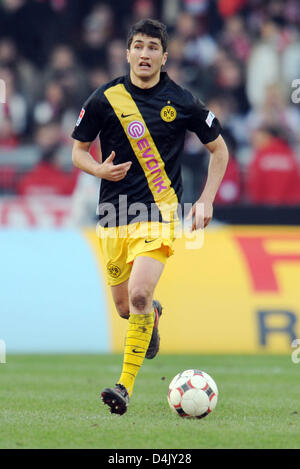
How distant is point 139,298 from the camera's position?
6512 millimetres

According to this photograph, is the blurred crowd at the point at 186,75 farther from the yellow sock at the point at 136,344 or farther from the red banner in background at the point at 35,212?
the yellow sock at the point at 136,344

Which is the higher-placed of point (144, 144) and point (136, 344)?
point (144, 144)

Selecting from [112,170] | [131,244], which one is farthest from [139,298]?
[112,170]

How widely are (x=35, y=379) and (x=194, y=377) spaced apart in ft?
7.87

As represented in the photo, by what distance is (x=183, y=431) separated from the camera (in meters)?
5.79

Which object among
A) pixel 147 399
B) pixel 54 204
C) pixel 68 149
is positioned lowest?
pixel 147 399

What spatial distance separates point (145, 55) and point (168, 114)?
0.44 metres

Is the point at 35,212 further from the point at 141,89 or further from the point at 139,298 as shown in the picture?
the point at 139,298

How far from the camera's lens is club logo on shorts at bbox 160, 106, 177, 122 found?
6938 mm

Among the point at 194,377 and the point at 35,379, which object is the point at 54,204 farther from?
the point at 194,377

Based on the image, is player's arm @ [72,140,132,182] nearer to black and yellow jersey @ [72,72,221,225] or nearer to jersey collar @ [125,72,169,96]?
black and yellow jersey @ [72,72,221,225]

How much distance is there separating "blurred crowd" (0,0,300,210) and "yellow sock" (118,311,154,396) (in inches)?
284
